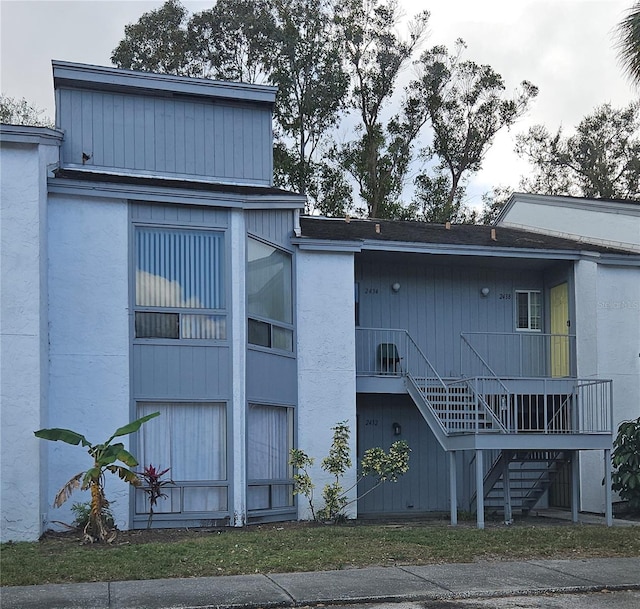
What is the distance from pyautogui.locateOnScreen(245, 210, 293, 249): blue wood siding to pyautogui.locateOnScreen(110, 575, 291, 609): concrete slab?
7.33 m

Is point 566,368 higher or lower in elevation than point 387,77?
lower

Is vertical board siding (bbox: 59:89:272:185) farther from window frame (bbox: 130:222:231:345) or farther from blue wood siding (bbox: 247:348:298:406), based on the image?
blue wood siding (bbox: 247:348:298:406)

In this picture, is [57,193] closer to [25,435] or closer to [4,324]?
[4,324]

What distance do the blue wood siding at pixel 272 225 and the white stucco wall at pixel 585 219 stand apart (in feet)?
28.2

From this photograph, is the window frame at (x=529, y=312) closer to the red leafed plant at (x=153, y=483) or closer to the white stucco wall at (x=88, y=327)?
the red leafed plant at (x=153, y=483)

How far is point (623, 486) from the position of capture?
61.3 feet

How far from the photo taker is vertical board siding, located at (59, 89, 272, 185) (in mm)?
17984

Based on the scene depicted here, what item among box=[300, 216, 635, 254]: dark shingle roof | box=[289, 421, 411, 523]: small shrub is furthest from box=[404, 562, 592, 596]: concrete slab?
box=[300, 216, 635, 254]: dark shingle roof

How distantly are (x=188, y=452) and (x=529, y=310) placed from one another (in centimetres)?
900

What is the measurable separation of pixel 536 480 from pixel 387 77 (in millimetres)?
22715

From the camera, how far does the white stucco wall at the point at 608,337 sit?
20.0 meters

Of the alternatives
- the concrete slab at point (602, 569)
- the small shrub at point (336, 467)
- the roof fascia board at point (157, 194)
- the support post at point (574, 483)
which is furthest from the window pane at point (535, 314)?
the concrete slab at point (602, 569)

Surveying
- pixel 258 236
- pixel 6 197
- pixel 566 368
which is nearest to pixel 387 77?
pixel 566 368

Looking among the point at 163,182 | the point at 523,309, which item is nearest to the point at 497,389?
the point at 523,309
